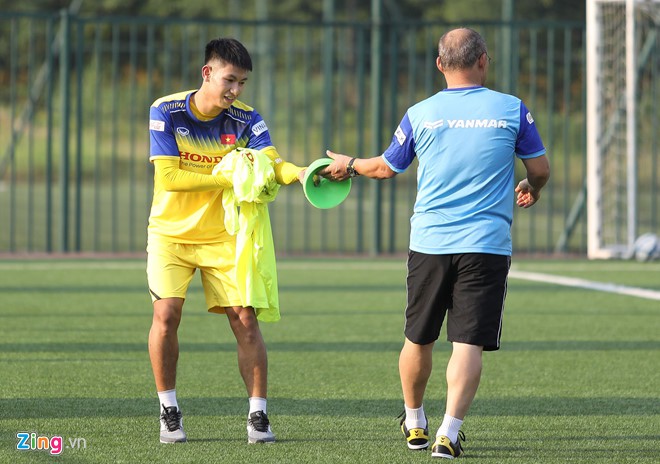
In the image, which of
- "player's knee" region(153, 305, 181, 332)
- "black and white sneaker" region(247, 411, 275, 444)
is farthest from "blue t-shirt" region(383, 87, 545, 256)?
"player's knee" region(153, 305, 181, 332)

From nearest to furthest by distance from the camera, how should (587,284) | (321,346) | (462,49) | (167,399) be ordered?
(462,49), (167,399), (321,346), (587,284)

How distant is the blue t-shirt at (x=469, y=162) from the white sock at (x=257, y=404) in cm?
95

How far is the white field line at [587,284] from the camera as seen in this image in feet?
36.1

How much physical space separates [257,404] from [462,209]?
1215 mm

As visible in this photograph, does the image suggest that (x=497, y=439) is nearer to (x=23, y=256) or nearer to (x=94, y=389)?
(x=94, y=389)

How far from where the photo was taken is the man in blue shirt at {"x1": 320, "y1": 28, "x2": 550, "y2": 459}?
502cm

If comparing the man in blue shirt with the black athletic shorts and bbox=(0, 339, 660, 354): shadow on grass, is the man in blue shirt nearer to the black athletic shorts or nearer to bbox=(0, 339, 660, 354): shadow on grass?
the black athletic shorts

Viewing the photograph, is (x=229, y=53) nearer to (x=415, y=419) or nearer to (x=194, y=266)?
(x=194, y=266)

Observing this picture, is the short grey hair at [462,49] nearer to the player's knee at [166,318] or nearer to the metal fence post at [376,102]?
the player's knee at [166,318]

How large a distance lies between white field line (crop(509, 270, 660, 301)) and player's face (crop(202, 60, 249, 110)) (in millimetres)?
6253

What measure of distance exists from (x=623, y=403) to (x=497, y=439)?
1.11 m

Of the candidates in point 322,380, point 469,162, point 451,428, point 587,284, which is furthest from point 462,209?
point 587,284

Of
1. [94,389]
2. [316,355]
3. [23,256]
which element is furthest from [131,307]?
[23,256]

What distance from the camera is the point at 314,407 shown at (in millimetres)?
6059
